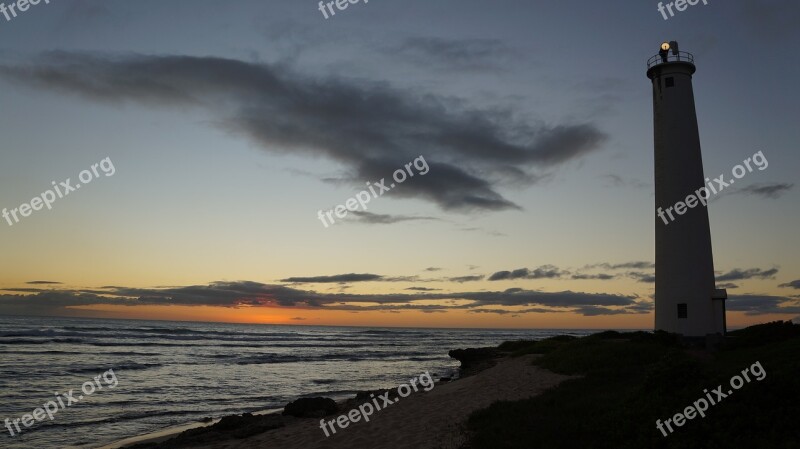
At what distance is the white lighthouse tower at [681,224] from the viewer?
85.3 ft

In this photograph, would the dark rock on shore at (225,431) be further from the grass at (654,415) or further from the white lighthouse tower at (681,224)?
the white lighthouse tower at (681,224)

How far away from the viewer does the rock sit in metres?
19.6

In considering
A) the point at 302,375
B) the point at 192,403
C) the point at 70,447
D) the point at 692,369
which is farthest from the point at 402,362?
the point at 692,369

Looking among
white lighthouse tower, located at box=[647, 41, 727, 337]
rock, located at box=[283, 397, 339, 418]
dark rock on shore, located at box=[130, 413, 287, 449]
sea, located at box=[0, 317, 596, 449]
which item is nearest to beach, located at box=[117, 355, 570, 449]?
dark rock on shore, located at box=[130, 413, 287, 449]

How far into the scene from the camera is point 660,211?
1059 inches

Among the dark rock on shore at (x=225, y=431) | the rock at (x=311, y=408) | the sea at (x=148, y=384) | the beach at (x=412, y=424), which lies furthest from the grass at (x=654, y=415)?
the sea at (x=148, y=384)

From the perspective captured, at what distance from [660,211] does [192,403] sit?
25.6m

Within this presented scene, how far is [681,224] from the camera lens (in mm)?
26203

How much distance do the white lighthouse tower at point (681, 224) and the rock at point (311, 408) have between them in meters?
17.8

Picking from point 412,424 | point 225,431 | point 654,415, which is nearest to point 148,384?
point 225,431

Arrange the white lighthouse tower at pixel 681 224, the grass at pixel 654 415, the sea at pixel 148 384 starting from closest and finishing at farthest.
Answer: the grass at pixel 654 415
the sea at pixel 148 384
the white lighthouse tower at pixel 681 224

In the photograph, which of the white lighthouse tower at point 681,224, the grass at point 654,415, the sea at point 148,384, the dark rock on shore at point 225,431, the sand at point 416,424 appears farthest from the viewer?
the white lighthouse tower at point 681,224

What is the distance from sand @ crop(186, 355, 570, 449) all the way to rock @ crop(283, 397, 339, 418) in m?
0.75

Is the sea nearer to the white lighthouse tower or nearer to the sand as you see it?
the sand
